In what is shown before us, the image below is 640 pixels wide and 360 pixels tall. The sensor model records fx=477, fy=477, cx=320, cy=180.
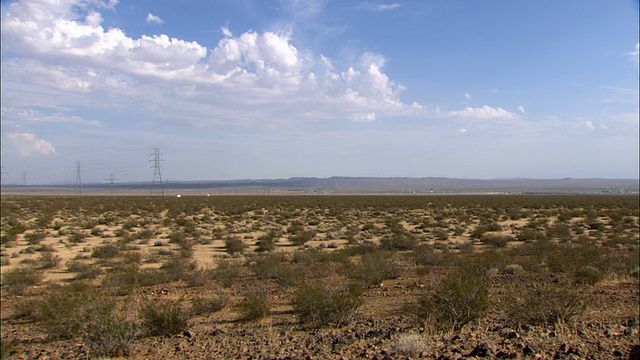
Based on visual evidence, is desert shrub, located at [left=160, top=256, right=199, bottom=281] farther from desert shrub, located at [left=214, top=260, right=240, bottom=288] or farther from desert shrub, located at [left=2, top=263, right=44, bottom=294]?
desert shrub, located at [left=2, top=263, right=44, bottom=294]

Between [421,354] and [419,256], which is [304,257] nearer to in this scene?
[419,256]

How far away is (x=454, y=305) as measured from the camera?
10125 mm

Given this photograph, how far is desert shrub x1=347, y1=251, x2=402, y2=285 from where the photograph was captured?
15.3 metres

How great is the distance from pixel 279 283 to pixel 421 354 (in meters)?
7.69

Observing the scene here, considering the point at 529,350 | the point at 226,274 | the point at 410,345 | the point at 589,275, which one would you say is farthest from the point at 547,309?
the point at 226,274

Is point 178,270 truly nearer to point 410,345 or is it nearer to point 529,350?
point 410,345

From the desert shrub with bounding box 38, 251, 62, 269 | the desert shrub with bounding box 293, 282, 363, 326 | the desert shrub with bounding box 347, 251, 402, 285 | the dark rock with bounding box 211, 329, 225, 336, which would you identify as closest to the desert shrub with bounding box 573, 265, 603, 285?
the desert shrub with bounding box 347, 251, 402, 285

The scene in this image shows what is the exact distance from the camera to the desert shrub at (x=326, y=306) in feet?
34.9

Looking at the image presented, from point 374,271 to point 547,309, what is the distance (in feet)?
20.3

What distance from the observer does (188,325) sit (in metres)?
10.9

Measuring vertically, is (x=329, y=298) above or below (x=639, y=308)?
above

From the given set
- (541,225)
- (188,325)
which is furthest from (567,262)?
(541,225)

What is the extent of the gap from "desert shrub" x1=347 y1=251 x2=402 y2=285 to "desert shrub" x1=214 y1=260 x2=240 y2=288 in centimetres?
402

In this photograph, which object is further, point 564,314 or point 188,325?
point 188,325
